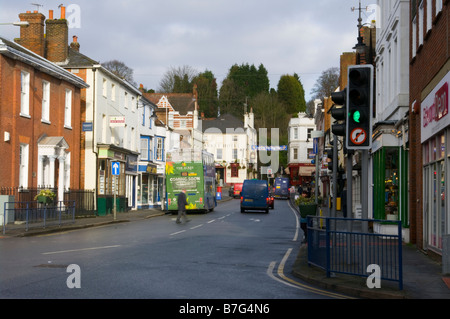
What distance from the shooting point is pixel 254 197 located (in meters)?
42.6

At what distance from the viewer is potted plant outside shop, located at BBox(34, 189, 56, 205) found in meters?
26.9

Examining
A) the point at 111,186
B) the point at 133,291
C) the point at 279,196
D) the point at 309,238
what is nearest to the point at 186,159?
the point at 111,186

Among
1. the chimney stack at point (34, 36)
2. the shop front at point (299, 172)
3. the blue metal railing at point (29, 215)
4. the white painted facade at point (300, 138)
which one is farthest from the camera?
the white painted facade at point (300, 138)

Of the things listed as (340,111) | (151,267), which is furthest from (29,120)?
(340,111)

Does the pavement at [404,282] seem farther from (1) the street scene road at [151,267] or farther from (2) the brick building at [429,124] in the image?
(2) the brick building at [429,124]

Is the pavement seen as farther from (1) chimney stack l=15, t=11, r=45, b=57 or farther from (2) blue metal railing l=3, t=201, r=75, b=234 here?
(1) chimney stack l=15, t=11, r=45, b=57

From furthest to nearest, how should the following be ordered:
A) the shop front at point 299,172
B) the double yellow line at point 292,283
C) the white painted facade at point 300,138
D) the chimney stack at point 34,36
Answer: the white painted facade at point 300,138 → the shop front at point 299,172 → the chimney stack at point 34,36 → the double yellow line at point 292,283

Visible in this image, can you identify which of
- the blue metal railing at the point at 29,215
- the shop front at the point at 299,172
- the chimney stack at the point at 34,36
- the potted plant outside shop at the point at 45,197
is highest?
the chimney stack at the point at 34,36

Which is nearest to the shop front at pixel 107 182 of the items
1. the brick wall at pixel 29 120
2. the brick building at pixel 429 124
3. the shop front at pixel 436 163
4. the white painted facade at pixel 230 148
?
the brick wall at pixel 29 120

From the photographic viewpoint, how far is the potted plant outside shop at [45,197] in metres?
26.9

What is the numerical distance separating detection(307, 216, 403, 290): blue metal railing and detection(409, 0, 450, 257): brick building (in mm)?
2023

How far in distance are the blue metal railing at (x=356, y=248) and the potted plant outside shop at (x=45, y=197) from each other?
57.6ft

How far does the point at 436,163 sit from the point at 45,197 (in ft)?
59.4
